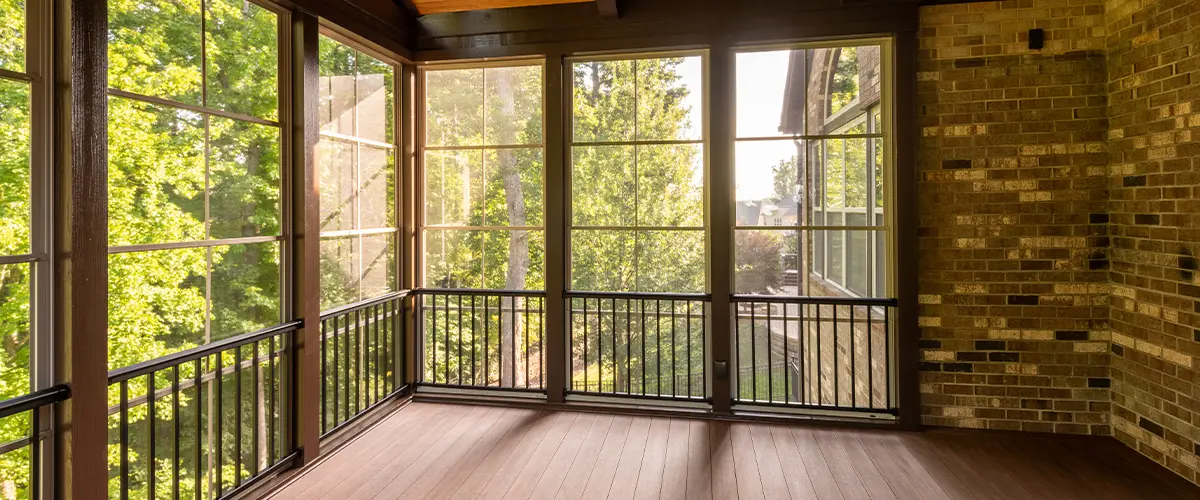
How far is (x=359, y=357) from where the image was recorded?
3.39 meters

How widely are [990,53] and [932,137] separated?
22.3 inches

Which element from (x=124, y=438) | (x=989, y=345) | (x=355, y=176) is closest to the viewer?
(x=124, y=438)

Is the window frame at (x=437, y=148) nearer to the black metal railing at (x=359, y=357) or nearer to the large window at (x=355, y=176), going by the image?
the large window at (x=355, y=176)

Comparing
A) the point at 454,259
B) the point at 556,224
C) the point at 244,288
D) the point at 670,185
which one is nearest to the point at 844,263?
the point at 670,185

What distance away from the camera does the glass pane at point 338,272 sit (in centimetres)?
304

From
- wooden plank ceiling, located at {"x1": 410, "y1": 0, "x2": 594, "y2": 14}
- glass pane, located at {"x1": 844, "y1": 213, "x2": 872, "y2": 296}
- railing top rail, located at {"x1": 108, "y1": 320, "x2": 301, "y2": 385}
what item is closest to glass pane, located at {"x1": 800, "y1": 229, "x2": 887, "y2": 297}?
glass pane, located at {"x1": 844, "y1": 213, "x2": 872, "y2": 296}

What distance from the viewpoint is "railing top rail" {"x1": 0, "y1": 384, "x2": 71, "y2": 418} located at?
5.30 ft

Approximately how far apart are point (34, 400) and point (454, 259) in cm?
235

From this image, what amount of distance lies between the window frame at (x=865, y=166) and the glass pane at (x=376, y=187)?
2289mm

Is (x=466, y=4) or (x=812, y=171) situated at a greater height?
(x=466, y=4)

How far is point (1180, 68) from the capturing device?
262cm

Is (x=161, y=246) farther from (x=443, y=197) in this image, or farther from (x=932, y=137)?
(x=932, y=137)

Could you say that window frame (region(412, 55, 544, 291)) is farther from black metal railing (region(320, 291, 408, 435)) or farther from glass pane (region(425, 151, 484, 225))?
black metal railing (region(320, 291, 408, 435))

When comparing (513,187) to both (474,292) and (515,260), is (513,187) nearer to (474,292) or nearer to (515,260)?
(515,260)
